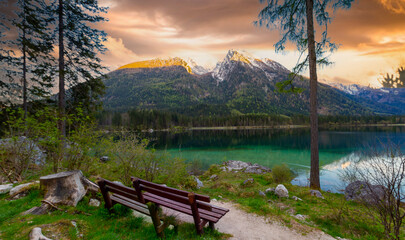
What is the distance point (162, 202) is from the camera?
4.96 metres

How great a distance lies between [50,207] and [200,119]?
516 ft

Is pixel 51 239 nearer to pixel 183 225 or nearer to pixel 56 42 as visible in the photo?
pixel 183 225

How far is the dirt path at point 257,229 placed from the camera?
555 centimetres

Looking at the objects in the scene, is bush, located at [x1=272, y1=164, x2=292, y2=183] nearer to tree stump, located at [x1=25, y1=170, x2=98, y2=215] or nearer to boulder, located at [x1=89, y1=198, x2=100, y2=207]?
boulder, located at [x1=89, y1=198, x2=100, y2=207]

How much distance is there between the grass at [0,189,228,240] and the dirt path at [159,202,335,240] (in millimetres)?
737

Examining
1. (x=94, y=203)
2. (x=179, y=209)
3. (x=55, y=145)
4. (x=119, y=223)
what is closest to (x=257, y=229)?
(x=179, y=209)

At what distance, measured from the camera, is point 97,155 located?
895 cm

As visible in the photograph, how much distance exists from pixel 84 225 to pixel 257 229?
5134mm

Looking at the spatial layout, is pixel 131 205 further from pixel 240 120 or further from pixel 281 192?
pixel 240 120

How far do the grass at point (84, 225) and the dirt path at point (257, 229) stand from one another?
2.42 ft

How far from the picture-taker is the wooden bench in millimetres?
4312

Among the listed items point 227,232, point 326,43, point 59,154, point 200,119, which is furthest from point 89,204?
point 200,119

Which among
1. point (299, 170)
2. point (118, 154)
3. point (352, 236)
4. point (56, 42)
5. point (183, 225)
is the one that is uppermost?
point (56, 42)

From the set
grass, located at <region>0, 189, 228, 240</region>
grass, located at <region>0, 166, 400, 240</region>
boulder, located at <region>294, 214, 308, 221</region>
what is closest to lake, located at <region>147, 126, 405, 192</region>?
grass, located at <region>0, 166, 400, 240</region>
